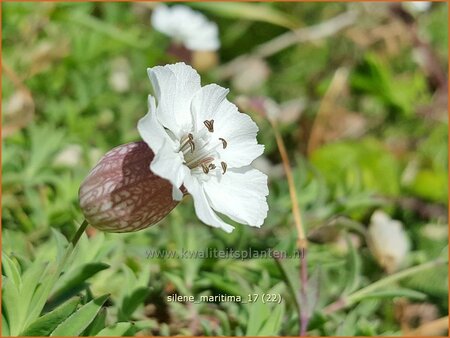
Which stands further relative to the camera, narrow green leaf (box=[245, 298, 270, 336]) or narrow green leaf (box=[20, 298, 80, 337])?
narrow green leaf (box=[245, 298, 270, 336])

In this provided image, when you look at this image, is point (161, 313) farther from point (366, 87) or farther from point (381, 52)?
point (381, 52)

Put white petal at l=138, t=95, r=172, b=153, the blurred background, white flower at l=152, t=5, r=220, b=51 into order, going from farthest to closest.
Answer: white flower at l=152, t=5, r=220, b=51, the blurred background, white petal at l=138, t=95, r=172, b=153

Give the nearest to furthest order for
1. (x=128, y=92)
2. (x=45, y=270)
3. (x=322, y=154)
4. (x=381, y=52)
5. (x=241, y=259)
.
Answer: (x=45, y=270), (x=241, y=259), (x=128, y=92), (x=322, y=154), (x=381, y=52)

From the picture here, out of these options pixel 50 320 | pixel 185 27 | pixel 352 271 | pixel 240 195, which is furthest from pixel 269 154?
pixel 50 320

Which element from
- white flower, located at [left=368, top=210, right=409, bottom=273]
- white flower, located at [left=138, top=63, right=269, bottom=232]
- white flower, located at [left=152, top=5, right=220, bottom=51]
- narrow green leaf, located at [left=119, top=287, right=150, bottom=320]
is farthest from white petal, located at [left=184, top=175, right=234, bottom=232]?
white flower, located at [left=152, top=5, right=220, bottom=51]

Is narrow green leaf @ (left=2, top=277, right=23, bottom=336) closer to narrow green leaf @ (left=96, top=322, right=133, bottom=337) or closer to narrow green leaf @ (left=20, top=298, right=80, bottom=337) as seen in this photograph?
narrow green leaf @ (left=20, top=298, right=80, bottom=337)

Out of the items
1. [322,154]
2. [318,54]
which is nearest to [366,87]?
[318,54]

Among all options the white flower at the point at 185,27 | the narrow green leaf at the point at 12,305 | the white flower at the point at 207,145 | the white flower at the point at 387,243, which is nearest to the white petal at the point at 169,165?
the white flower at the point at 207,145

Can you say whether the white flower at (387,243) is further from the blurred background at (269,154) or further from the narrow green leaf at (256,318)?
the narrow green leaf at (256,318)
